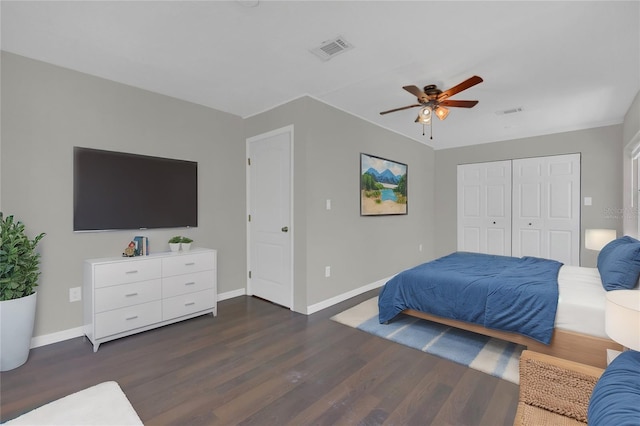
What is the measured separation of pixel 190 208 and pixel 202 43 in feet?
5.94

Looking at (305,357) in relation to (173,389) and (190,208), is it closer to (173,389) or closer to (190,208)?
(173,389)

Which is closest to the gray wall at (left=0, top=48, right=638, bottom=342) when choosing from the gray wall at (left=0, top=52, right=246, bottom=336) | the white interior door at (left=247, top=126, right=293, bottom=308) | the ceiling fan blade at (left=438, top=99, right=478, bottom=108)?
the gray wall at (left=0, top=52, right=246, bottom=336)

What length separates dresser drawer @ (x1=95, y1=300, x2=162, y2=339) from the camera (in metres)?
2.54

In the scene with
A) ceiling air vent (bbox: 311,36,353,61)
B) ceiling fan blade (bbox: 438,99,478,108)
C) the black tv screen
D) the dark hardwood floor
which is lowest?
the dark hardwood floor

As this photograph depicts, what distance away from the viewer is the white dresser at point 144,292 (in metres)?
2.54

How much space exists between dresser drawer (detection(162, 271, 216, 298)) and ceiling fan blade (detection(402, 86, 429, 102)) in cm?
271

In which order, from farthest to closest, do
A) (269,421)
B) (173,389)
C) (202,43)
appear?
(202,43)
(173,389)
(269,421)

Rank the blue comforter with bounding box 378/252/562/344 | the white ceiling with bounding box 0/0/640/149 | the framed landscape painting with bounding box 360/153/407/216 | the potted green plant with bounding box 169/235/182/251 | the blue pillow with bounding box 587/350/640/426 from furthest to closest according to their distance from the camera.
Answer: the framed landscape painting with bounding box 360/153/407/216 < the potted green plant with bounding box 169/235/182/251 < the blue comforter with bounding box 378/252/562/344 < the white ceiling with bounding box 0/0/640/149 < the blue pillow with bounding box 587/350/640/426

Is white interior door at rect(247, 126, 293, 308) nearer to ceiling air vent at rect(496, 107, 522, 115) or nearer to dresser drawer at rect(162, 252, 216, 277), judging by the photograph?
dresser drawer at rect(162, 252, 216, 277)

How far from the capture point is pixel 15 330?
2.18 m

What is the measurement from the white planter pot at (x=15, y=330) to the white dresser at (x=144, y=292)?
38 cm

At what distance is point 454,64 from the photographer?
8.65 feet

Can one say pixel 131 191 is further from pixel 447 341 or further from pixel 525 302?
pixel 525 302

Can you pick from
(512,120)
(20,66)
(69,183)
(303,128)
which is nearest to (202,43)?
(303,128)
